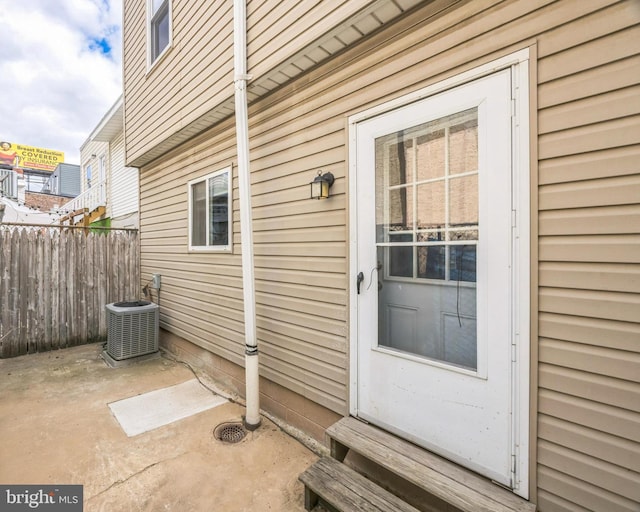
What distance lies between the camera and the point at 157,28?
489cm

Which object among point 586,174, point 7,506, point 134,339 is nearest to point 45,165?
point 134,339

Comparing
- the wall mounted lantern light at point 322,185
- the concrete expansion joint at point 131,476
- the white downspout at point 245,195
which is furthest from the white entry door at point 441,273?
the concrete expansion joint at point 131,476

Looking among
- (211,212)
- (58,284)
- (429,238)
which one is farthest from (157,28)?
(429,238)

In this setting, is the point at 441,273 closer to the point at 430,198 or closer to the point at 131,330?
the point at 430,198

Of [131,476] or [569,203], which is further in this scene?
[131,476]

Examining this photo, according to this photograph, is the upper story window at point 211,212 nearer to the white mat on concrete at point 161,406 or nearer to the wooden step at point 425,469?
the white mat on concrete at point 161,406

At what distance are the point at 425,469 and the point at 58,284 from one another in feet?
18.7

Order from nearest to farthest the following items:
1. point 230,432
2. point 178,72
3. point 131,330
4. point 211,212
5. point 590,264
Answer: point 590,264
point 230,432
point 211,212
point 178,72
point 131,330

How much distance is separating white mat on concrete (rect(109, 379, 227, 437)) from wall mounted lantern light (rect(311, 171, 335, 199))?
2437 mm

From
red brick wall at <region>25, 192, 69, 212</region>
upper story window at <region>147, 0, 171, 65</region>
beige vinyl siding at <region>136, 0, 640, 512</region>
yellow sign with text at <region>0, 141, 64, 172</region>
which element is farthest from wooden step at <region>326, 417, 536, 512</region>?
yellow sign with text at <region>0, 141, 64, 172</region>

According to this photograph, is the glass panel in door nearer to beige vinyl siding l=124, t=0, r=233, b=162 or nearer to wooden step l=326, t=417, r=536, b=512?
wooden step l=326, t=417, r=536, b=512

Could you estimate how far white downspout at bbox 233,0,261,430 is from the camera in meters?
2.89

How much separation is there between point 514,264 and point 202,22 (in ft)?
13.6

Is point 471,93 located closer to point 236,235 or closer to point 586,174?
point 586,174
